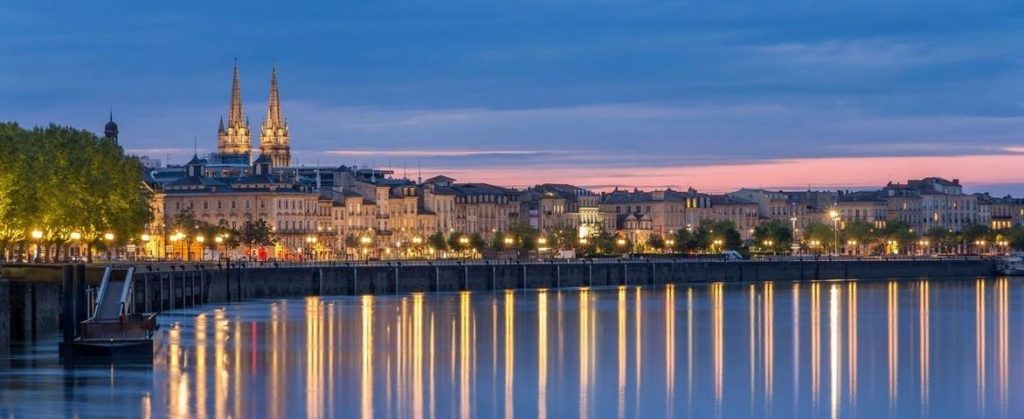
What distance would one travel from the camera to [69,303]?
5525 cm

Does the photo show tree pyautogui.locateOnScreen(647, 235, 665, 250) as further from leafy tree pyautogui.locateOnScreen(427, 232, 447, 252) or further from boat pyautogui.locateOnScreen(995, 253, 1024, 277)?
boat pyautogui.locateOnScreen(995, 253, 1024, 277)

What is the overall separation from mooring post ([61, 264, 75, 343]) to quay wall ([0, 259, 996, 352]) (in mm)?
2612

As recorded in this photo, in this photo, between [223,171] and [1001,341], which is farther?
[223,171]

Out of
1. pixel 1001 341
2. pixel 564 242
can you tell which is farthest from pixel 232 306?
pixel 564 242

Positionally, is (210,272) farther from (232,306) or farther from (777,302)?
(777,302)

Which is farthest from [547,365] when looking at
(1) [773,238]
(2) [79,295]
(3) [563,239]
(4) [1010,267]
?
(1) [773,238]

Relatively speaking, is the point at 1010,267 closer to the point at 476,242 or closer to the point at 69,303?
the point at 476,242

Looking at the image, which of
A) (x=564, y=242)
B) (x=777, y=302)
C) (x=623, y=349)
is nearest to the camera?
(x=623, y=349)

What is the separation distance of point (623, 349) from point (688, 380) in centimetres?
1127

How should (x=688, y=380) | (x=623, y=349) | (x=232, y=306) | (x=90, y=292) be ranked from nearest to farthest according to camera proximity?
(x=688, y=380)
(x=90, y=292)
(x=623, y=349)
(x=232, y=306)

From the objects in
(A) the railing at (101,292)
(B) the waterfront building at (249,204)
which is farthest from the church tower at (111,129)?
(A) the railing at (101,292)

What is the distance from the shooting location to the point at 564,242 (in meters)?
187

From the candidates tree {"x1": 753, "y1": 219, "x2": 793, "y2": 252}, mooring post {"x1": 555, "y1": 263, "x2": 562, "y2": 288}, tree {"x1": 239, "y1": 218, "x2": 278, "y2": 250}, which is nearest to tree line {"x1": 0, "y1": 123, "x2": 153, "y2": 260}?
mooring post {"x1": 555, "y1": 263, "x2": 562, "y2": 288}

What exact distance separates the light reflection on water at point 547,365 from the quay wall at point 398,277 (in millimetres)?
2443
